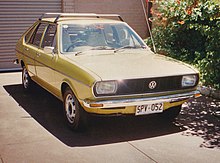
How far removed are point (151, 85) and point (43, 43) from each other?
2.33 meters

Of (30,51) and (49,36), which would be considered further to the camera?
(30,51)

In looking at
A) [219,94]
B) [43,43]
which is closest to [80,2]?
[43,43]

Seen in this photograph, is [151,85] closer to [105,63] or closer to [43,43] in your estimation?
[105,63]

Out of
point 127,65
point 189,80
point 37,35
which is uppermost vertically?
point 37,35

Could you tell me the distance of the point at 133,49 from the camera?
5289 mm

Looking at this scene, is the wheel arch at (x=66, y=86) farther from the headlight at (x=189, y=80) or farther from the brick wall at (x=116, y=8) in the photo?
the brick wall at (x=116, y=8)

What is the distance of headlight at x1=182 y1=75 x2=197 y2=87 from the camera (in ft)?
14.9

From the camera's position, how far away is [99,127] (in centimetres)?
477

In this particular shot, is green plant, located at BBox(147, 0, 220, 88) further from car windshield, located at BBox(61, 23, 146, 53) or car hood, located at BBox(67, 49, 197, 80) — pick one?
car hood, located at BBox(67, 49, 197, 80)

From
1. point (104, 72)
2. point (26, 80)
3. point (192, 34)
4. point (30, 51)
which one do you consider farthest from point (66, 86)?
point (192, 34)

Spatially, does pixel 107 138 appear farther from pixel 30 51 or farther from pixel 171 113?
pixel 30 51

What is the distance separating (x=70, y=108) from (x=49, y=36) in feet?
4.92

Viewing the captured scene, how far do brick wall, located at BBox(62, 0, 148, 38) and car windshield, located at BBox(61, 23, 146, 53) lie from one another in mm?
4745

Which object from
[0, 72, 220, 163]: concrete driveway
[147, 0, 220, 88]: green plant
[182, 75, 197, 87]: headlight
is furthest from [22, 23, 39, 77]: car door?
[147, 0, 220, 88]: green plant
